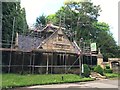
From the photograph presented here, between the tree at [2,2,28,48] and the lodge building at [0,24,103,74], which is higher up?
Answer: the tree at [2,2,28,48]

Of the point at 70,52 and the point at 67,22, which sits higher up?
the point at 67,22

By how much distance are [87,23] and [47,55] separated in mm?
19556

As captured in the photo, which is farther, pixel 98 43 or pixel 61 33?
pixel 98 43

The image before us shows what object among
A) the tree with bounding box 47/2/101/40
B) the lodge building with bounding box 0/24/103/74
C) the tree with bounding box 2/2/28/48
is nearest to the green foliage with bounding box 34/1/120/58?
the tree with bounding box 47/2/101/40

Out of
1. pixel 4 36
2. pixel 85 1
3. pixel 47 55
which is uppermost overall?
pixel 85 1

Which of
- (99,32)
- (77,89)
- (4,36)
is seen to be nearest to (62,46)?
(4,36)

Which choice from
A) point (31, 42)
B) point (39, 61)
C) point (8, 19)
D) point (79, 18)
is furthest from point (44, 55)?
point (79, 18)

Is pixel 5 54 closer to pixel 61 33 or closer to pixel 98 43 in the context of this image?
pixel 61 33

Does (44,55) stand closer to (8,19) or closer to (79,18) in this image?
(8,19)

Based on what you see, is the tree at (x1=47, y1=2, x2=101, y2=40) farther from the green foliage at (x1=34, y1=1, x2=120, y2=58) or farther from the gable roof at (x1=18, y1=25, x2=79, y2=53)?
the gable roof at (x1=18, y1=25, x2=79, y2=53)

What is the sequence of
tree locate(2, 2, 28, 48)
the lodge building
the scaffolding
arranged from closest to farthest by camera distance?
1. the scaffolding
2. the lodge building
3. tree locate(2, 2, 28, 48)

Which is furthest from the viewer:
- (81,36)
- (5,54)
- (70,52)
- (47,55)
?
(81,36)

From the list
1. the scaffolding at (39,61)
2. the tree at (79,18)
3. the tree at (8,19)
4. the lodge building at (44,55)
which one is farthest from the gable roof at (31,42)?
the tree at (79,18)

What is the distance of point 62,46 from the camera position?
31.5 meters
